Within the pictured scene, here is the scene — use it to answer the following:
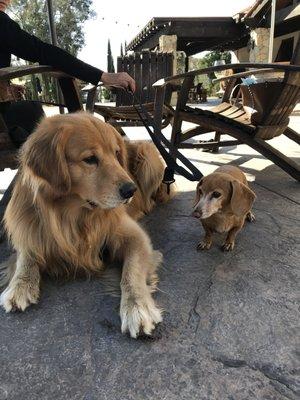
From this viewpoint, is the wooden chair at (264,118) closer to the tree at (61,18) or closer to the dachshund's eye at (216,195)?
the dachshund's eye at (216,195)

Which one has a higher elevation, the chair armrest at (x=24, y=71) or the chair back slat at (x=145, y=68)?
the chair armrest at (x=24, y=71)

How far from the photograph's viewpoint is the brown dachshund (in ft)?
8.31

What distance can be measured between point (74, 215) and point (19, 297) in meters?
0.53

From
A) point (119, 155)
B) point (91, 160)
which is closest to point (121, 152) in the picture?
point (119, 155)

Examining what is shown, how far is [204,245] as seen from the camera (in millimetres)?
2666

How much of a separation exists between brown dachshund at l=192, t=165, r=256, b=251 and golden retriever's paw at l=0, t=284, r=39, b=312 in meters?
1.08

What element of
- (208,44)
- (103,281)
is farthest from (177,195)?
(208,44)

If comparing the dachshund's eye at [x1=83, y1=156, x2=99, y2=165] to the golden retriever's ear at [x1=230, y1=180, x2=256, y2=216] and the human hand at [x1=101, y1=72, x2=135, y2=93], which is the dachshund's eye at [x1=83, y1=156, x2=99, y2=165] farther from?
the human hand at [x1=101, y1=72, x2=135, y2=93]

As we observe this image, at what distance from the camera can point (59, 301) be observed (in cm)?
206

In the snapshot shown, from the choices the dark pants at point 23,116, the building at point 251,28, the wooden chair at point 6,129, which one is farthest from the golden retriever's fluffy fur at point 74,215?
the building at point 251,28

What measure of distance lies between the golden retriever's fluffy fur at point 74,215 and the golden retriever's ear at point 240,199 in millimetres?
581

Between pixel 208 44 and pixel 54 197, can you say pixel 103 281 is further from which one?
pixel 208 44

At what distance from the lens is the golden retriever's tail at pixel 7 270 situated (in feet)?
7.40

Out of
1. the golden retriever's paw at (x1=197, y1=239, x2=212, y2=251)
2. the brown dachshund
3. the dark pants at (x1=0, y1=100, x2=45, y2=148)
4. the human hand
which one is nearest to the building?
the human hand
